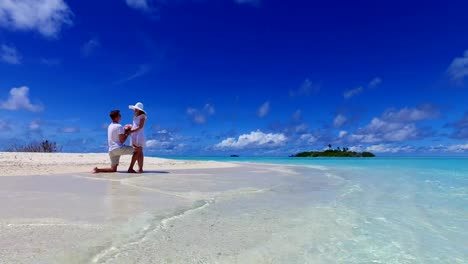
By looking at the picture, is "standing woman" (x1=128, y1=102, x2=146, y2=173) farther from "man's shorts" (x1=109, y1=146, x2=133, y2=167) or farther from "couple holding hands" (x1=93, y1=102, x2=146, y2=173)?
"man's shorts" (x1=109, y1=146, x2=133, y2=167)

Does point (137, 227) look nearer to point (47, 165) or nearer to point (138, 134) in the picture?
point (138, 134)

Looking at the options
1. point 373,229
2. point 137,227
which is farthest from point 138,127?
point 373,229

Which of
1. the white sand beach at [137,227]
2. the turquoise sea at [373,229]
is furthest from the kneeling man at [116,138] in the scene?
the turquoise sea at [373,229]

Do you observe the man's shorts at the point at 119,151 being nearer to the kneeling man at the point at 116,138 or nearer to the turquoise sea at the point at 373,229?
the kneeling man at the point at 116,138

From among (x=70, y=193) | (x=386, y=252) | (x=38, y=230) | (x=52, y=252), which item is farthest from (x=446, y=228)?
(x=70, y=193)

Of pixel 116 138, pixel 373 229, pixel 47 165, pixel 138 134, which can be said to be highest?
pixel 138 134

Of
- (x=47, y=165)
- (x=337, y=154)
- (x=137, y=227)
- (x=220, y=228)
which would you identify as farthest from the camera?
(x=337, y=154)

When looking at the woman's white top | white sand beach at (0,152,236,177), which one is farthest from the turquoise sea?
white sand beach at (0,152,236,177)

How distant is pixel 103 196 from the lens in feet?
16.4

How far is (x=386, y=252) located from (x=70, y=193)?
4541 mm

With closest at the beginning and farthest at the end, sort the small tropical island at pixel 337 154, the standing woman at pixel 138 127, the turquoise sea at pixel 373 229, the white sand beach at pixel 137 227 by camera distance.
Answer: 1. the white sand beach at pixel 137 227
2. the turquoise sea at pixel 373 229
3. the standing woman at pixel 138 127
4. the small tropical island at pixel 337 154

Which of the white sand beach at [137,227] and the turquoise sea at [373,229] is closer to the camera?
the white sand beach at [137,227]

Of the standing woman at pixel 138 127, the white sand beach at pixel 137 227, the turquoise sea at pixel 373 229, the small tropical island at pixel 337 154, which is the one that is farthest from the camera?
the small tropical island at pixel 337 154

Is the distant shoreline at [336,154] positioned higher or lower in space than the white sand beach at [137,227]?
higher
